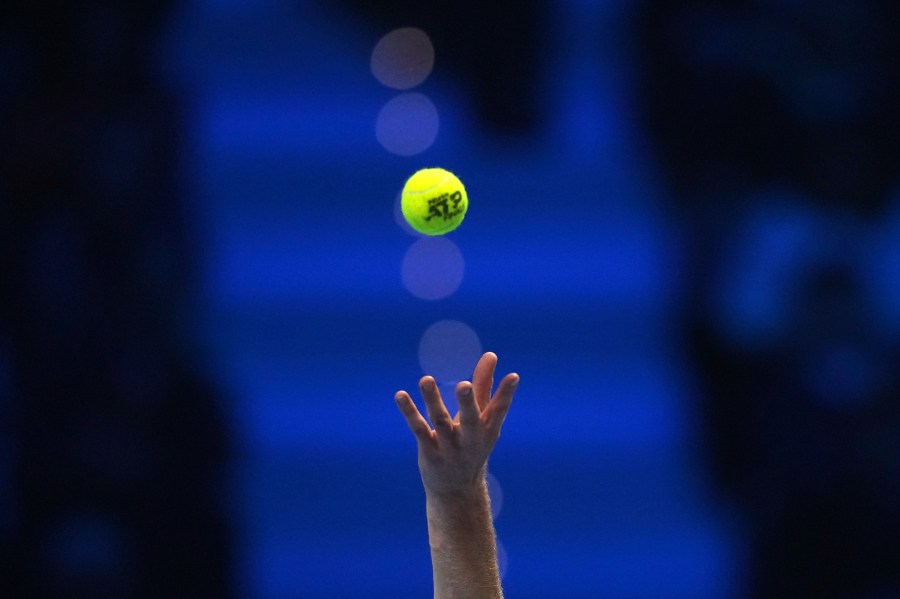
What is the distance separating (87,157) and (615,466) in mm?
2197

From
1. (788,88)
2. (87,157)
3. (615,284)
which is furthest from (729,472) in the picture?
(87,157)

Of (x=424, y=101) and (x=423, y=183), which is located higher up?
(x=424, y=101)

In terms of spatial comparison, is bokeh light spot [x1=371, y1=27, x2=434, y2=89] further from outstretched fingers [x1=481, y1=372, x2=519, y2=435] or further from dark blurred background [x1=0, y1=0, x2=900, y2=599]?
outstretched fingers [x1=481, y1=372, x2=519, y2=435]

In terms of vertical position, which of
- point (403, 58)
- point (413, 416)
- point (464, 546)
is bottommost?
point (464, 546)

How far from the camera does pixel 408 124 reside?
3908mm

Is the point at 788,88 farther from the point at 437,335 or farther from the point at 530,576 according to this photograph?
the point at 530,576

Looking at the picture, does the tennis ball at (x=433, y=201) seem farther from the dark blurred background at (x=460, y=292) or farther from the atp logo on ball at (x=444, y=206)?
the dark blurred background at (x=460, y=292)

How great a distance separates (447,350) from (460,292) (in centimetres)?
21

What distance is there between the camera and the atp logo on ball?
2.86m

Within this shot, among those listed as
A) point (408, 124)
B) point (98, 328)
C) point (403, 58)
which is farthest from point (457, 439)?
point (98, 328)

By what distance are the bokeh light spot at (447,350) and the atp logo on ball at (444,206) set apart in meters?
1.06

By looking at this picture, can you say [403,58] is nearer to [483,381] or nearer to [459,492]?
[483,381]

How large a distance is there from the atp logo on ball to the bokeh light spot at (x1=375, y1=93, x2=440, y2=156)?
1026 millimetres

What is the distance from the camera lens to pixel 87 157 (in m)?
4.04
